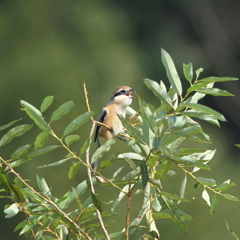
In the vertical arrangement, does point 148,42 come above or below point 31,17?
below

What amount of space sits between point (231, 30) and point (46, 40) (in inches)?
171

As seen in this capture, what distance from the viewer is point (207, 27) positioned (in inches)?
650

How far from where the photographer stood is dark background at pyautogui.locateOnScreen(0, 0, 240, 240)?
1117 cm

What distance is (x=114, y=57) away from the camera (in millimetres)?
13672

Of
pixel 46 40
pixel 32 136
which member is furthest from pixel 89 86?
pixel 46 40

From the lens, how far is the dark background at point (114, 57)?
1117cm

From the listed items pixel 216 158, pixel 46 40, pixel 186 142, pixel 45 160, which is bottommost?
pixel 216 158

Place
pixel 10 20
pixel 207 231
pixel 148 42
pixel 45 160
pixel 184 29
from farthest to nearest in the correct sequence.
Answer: pixel 184 29
pixel 148 42
pixel 10 20
pixel 45 160
pixel 207 231

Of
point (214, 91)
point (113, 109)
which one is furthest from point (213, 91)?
point (113, 109)

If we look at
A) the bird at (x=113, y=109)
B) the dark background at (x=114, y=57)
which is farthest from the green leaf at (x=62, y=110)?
the dark background at (x=114, y=57)

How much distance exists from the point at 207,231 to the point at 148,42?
601 centimetres

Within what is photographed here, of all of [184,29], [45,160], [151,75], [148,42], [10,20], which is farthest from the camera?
[184,29]

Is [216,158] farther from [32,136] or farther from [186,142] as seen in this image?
[32,136]

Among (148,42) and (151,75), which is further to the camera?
(148,42)
